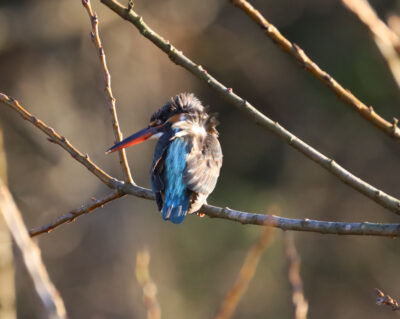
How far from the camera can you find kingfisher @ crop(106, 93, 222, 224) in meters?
2.85

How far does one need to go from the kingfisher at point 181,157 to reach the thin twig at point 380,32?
1539mm

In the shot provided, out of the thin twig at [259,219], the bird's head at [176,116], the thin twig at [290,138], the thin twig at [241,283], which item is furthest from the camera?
the bird's head at [176,116]

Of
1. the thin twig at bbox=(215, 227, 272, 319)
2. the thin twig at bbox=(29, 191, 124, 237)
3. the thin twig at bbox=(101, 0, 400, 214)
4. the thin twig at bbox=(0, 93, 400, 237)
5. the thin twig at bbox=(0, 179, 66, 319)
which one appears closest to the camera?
the thin twig at bbox=(0, 179, 66, 319)

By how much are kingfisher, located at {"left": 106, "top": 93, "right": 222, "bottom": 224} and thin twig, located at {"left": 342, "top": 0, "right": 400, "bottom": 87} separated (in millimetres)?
1539

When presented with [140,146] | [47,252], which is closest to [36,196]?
[47,252]

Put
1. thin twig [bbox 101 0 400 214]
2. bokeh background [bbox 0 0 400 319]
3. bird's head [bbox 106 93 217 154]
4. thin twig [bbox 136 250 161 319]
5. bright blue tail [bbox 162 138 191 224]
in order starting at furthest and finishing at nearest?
bokeh background [bbox 0 0 400 319]
bird's head [bbox 106 93 217 154]
bright blue tail [bbox 162 138 191 224]
thin twig [bbox 101 0 400 214]
thin twig [bbox 136 250 161 319]

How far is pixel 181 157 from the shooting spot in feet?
10.0

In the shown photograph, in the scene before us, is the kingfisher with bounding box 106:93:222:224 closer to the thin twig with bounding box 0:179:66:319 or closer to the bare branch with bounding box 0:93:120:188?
the bare branch with bounding box 0:93:120:188

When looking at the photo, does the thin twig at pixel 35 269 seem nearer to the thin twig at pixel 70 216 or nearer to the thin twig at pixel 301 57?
the thin twig at pixel 301 57

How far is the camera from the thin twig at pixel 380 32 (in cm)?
106

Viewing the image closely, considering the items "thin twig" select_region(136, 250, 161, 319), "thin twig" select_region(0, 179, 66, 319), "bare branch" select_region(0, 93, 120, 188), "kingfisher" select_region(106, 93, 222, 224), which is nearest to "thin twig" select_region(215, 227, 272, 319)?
"thin twig" select_region(136, 250, 161, 319)

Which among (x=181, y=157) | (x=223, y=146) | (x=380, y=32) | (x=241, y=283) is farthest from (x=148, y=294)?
(x=223, y=146)

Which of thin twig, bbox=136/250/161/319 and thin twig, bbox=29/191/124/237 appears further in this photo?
thin twig, bbox=29/191/124/237

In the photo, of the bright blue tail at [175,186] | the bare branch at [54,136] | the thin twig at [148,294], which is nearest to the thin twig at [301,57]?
the thin twig at [148,294]
